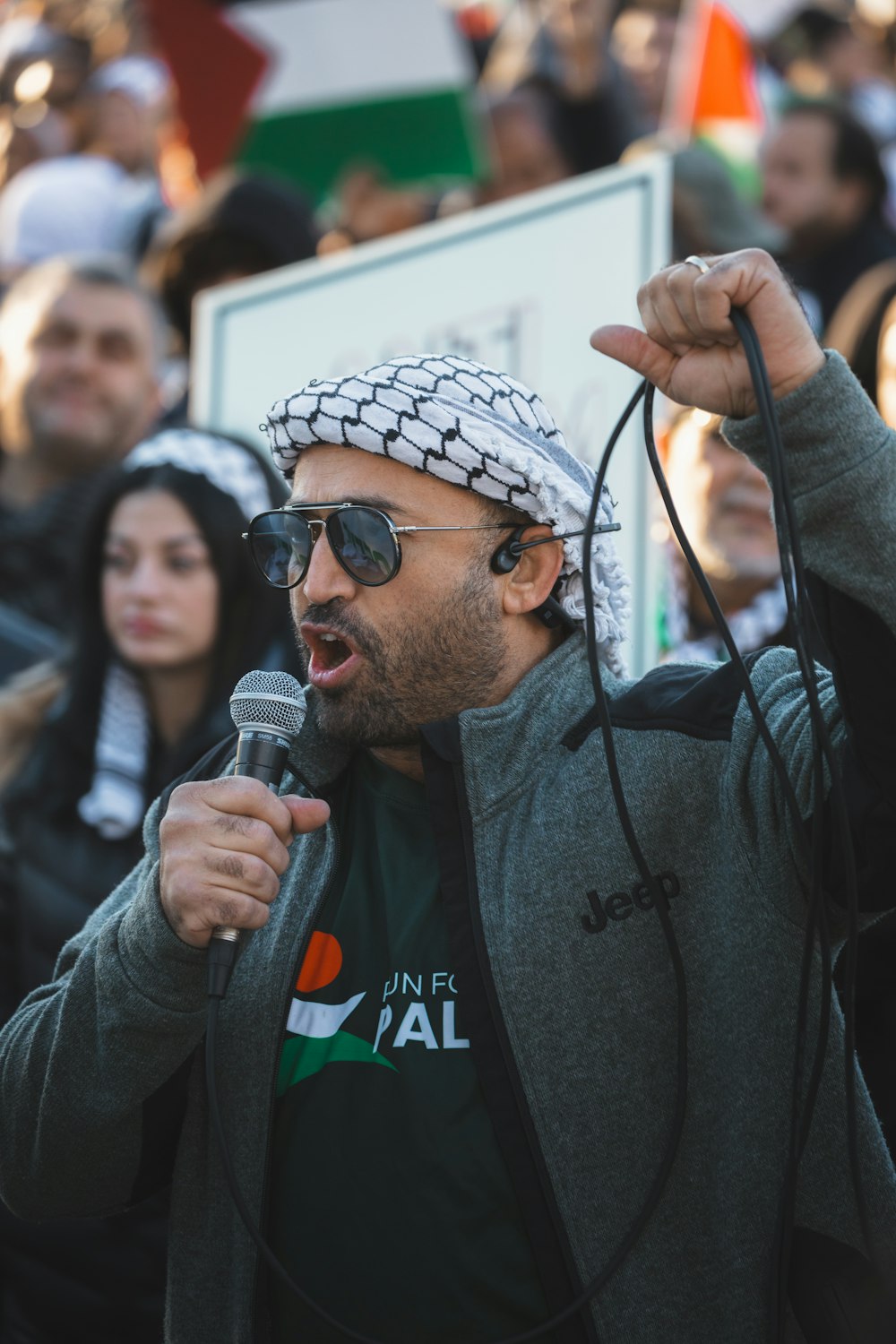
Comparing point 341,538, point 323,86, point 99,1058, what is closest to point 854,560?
point 341,538

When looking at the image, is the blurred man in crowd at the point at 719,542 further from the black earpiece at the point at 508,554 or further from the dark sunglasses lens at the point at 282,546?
the dark sunglasses lens at the point at 282,546

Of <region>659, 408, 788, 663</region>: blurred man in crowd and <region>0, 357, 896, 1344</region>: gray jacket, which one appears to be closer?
<region>0, 357, 896, 1344</region>: gray jacket

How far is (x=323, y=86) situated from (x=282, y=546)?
166 inches

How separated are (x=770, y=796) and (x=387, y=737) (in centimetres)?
58

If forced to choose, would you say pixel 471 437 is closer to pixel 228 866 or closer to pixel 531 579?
pixel 531 579

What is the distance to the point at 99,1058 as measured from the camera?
2.15 metres

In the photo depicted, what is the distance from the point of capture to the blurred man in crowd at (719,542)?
13.1 ft

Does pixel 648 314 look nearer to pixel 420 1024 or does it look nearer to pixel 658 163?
pixel 420 1024

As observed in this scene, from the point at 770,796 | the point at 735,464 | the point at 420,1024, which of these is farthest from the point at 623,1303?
the point at 735,464

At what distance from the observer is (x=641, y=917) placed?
2178mm

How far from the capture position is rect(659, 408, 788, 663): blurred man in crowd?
3.99 m

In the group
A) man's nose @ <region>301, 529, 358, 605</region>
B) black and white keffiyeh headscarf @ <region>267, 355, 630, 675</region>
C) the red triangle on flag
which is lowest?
man's nose @ <region>301, 529, 358, 605</region>

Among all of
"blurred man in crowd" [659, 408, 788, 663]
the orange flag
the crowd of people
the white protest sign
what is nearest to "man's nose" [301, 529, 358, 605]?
the crowd of people

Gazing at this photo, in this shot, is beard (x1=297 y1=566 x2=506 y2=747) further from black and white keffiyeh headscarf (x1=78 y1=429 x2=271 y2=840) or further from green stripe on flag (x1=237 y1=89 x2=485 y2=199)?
green stripe on flag (x1=237 y1=89 x2=485 y2=199)
